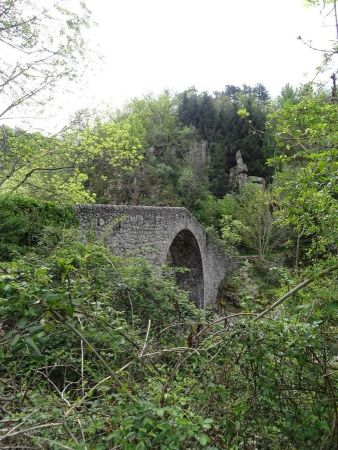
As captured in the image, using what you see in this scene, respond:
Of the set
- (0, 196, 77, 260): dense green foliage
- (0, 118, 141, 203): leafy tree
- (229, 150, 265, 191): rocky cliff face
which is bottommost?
(0, 196, 77, 260): dense green foliage

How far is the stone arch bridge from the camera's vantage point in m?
7.18

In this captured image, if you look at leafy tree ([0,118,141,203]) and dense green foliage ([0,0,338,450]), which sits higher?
leafy tree ([0,118,141,203])

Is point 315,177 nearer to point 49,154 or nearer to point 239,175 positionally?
point 49,154

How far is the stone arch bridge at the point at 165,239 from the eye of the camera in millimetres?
7180

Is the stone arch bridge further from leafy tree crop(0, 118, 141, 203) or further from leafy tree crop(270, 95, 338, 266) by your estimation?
leafy tree crop(270, 95, 338, 266)

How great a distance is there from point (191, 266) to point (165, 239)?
4.23 metres

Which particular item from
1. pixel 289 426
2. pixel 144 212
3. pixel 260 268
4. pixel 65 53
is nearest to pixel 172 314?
pixel 289 426

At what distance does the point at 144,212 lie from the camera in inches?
337

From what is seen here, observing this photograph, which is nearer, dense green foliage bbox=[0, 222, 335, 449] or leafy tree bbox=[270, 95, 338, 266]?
dense green foliage bbox=[0, 222, 335, 449]

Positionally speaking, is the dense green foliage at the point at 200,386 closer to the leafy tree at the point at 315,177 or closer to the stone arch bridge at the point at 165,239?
the leafy tree at the point at 315,177

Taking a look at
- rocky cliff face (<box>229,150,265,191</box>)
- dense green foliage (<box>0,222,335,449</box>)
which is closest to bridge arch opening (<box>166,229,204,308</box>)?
dense green foliage (<box>0,222,335,449</box>)

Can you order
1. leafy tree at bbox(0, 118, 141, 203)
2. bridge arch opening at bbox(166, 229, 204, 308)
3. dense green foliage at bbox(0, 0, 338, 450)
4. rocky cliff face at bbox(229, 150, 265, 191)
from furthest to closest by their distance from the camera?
rocky cliff face at bbox(229, 150, 265, 191), bridge arch opening at bbox(166, 229, 204, 308), leafy tree at bbox(0, 118, 141, 203), dense green foliage at bbox(0, 0, 338, 450)

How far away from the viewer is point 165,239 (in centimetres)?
964

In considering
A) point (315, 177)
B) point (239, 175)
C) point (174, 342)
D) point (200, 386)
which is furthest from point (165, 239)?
point (239, 175)
